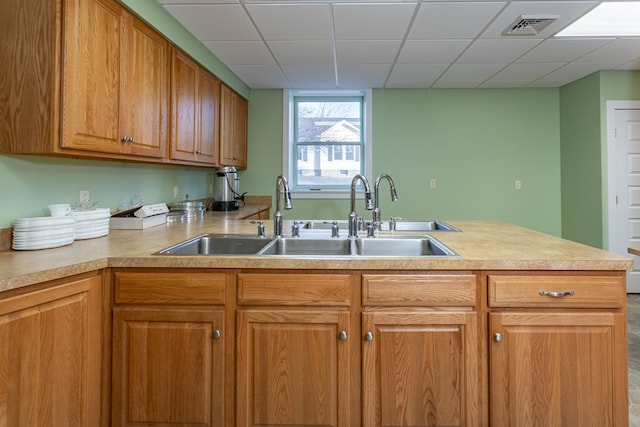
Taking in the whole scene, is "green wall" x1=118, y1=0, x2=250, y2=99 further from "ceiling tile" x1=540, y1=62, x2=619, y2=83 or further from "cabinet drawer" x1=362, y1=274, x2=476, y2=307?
"ceiling tile" x1=540, y1=62, x2=619, y2=83

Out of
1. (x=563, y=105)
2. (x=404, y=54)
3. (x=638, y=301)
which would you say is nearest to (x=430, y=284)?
(x=404, y=54)

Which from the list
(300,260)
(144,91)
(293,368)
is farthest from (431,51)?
(293,368)

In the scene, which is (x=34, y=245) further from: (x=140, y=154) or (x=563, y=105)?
(x=563, y=105)

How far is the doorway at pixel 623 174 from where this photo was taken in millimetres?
3705

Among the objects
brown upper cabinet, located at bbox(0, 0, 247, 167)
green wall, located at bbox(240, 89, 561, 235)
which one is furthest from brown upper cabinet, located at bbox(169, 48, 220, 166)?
green wall, located at bbox(240, 89, 561, 235)

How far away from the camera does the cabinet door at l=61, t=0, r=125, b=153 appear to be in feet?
5.20

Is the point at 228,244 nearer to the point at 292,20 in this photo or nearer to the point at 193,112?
the point at 193,112

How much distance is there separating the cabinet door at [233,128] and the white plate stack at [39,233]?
1914 millimetres

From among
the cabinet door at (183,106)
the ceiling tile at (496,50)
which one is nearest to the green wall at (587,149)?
the ceiling tile at (496,50)

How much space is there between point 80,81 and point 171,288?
1009 millimetres

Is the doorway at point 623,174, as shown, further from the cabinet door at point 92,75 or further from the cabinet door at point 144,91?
the cabinet door at point 92,75

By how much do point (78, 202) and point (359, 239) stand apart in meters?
1.57

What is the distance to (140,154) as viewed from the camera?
212cm

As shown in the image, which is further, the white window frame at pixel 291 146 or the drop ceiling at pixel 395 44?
the white window frame at pixel 291 146
